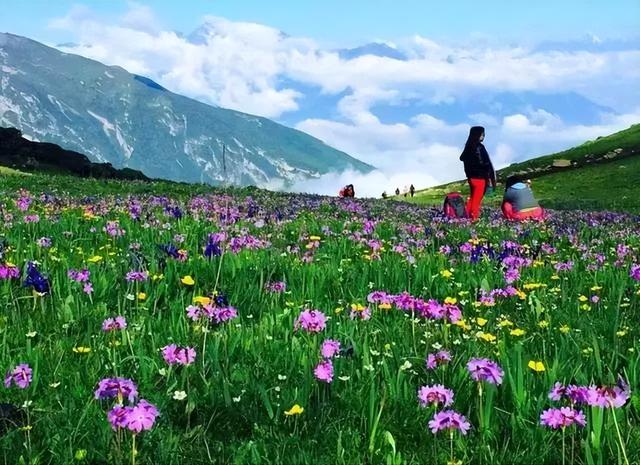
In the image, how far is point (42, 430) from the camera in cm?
288

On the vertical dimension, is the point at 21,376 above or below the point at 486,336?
below

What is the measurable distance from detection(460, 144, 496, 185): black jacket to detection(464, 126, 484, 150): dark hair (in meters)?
0.08

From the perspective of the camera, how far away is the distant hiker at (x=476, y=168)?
18.8m

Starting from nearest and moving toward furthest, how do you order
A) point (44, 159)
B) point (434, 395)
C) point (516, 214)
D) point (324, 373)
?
point (434, 395) → point (324, 373) → point (516, 214) → point (44, 159)

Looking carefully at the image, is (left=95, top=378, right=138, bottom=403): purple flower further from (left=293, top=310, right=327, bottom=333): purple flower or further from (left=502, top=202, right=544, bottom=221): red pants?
(left=502, top=202, right=544, bottom=221): red pants

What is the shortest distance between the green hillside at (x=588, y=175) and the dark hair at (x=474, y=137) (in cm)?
2289

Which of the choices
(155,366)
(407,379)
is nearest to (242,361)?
(155,366)

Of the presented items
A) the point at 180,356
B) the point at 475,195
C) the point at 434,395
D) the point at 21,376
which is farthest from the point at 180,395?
the point at 475,195

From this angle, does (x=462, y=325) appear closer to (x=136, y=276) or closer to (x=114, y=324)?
(x=114, y=324)

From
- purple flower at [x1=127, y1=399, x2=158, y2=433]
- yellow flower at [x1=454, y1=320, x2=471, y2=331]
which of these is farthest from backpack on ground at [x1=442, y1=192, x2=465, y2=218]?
purple flower at [x1=127, y1=399, x2=158, y2=433]

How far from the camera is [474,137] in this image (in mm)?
19109

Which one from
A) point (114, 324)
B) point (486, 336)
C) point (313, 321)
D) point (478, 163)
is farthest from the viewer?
point (478, 163)

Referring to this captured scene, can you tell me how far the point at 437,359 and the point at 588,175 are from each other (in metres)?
75.3

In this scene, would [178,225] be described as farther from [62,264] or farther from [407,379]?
[407,379]
